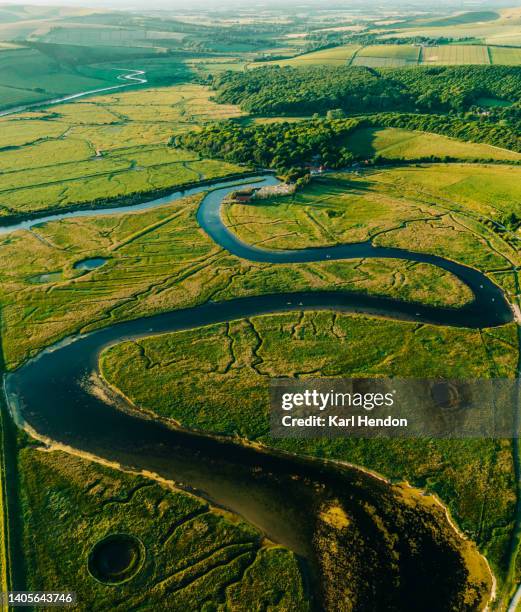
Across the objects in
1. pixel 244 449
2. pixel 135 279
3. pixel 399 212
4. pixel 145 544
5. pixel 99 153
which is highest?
pixel 99 153

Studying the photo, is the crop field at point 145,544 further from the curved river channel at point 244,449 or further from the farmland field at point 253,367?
the curved river channel at point 244,449

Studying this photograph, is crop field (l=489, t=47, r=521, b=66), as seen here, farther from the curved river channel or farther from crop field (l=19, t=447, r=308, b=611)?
crop field (l=19, t=447, r=308, b=611)

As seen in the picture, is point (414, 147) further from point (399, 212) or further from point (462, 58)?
point (462, 58)

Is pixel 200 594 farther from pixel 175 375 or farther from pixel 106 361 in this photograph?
pixel 106 361

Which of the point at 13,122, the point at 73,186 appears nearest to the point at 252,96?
the point at 13,122

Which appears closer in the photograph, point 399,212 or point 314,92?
point 399,212

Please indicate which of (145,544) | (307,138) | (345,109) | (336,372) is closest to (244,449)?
(145,544)
